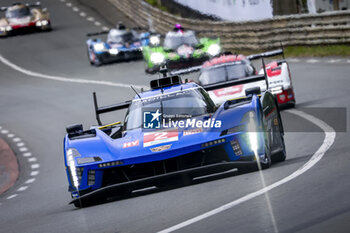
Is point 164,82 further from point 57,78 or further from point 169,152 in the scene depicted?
point 57,78

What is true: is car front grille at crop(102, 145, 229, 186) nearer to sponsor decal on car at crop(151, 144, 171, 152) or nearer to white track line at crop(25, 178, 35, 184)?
sponsor decal on car at crop(151, 144, 171, 152)

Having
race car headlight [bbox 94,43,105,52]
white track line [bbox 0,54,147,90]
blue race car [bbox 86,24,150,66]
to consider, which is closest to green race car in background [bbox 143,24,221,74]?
white track line [bbox 0,54,147,90]

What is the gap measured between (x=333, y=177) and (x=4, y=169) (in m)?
10.5

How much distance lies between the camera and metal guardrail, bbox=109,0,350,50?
2614 cm

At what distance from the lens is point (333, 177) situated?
8570 mm

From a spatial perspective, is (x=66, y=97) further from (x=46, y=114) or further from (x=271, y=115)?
(x=271, y=115)

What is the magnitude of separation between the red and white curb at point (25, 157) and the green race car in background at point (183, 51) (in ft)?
22.2

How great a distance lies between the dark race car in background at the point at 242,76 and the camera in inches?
679

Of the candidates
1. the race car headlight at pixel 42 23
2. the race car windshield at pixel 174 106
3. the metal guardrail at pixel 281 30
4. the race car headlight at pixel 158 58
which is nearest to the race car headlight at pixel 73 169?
the race car windshield at pixel 174 106

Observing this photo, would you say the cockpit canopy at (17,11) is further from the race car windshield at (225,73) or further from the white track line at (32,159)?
the race car windshield at (225,73)

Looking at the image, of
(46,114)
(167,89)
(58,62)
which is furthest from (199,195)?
(58,62)

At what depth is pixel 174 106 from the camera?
11.2 metres

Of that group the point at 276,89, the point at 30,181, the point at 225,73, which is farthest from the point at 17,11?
the point at 30,181

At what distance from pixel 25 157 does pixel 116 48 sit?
15903 mm
